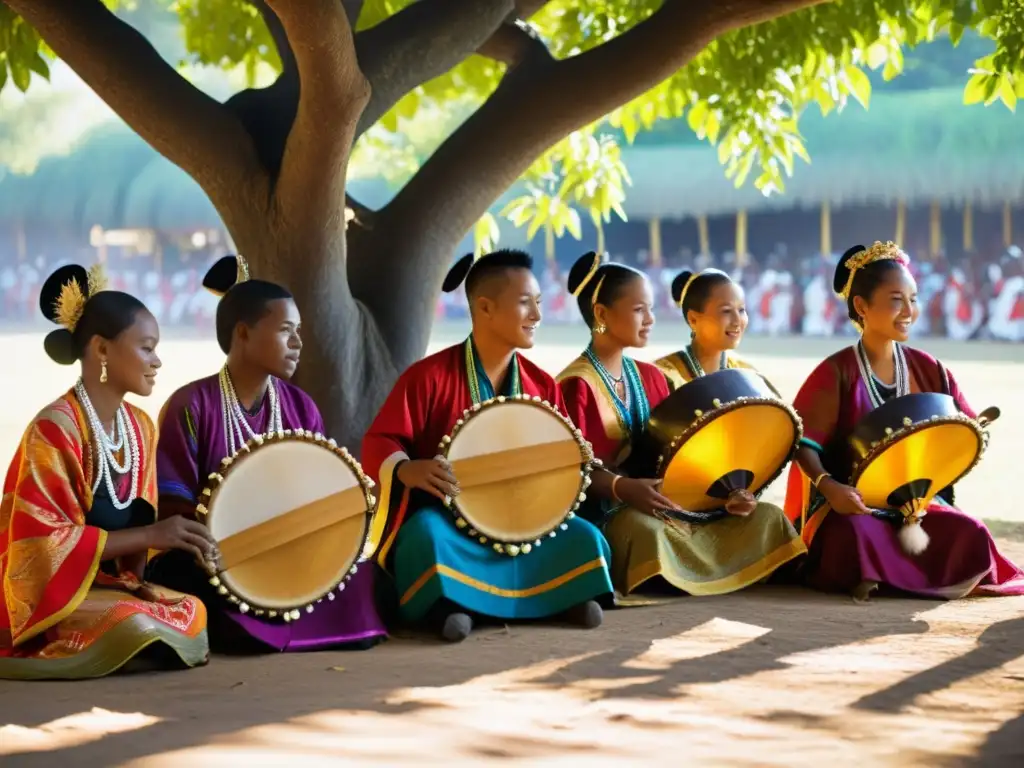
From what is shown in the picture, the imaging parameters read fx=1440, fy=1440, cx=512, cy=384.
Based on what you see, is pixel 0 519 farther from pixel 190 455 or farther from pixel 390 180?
pixel 390 180

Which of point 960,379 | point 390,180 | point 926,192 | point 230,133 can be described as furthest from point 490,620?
point 390,180

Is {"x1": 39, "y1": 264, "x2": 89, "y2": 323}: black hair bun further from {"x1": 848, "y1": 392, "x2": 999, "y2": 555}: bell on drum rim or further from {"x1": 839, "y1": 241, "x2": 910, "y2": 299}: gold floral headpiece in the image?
{"x1": 839, "y1": 241, "x2": 910, "y2": 299}: gold floral headpiece

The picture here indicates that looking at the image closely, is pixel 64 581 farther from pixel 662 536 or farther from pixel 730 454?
pixel 730 454

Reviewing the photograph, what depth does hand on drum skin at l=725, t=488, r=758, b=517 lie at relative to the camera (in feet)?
19.2

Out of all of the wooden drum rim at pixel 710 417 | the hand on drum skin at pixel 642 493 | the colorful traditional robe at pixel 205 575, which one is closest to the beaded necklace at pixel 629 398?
the wooden drum rim at pixel 710 417

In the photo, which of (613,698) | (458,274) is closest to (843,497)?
(458,274)

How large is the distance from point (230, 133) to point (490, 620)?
269 centimetres

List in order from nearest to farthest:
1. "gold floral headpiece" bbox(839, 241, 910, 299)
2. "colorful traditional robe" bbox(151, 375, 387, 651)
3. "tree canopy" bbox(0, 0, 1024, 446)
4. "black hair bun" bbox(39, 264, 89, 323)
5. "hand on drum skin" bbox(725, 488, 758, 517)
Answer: "black hair bun" bbox(39, 264, 89, 323)
"colorful traditional robe" bbox(151, 375, 387, 651)
"hand on drum skin" bbox(725, 488, 758, 517)
"gold floral headpiece" bbox(839, 241, 910, 299)
"tree canopy" bbox(0, 0, 1024, 446)

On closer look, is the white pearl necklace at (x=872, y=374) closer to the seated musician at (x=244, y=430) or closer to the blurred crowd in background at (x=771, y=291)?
the seated musician at (x=244, y=430)

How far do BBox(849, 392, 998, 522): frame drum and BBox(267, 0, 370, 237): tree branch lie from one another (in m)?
2.48

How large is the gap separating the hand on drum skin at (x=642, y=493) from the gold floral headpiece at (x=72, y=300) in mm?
2150

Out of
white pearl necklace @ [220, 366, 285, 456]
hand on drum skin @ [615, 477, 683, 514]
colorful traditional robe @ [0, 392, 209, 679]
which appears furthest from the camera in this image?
hand on drum skin @ [615, 477, 683, 514]

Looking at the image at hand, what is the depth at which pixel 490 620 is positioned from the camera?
211 inches

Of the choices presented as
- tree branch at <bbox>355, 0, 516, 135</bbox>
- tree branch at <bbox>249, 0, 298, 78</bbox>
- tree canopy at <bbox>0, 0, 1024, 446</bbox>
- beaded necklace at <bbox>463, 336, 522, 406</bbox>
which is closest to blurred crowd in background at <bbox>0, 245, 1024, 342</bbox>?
tree canopy at <bbox>0, 0, 1024, 446</bbox>
